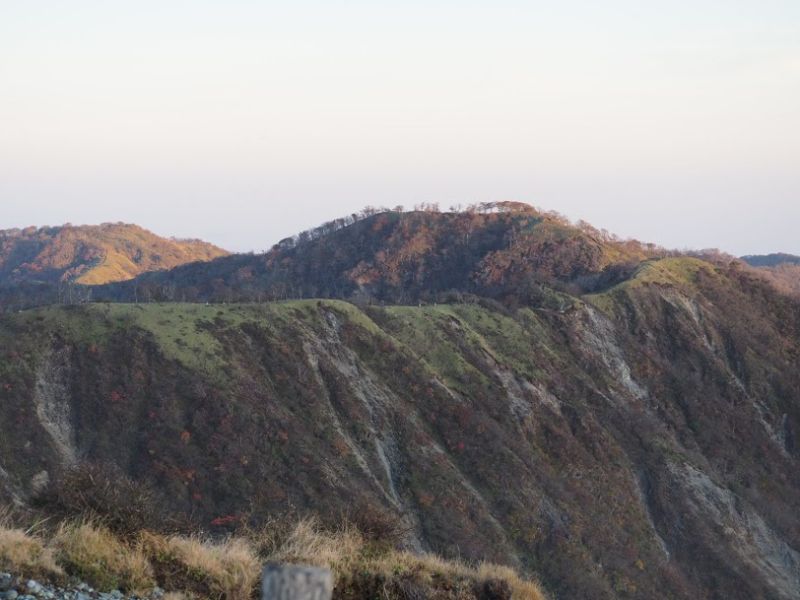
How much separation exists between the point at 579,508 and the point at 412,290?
306ft

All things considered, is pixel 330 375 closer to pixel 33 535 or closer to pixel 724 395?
pixel 724 395

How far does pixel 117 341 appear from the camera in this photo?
72.1m

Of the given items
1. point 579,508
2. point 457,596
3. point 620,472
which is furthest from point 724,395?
point 457,596

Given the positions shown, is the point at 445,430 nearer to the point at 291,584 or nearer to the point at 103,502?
the point at 103,502

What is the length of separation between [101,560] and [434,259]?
520 ft

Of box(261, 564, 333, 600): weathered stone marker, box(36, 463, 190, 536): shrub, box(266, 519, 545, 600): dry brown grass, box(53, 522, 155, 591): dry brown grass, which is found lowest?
box(266, 519, 545, 600): dry brown grass

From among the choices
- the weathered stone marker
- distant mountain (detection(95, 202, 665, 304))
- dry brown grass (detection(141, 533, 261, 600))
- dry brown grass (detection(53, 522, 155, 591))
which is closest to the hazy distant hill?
distant mountain (detection(95, 202, 665, 304))

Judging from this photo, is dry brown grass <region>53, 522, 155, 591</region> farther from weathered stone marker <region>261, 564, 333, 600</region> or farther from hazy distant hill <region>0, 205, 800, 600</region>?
hazy distant hill <region>0, 205, 800, 600</region>

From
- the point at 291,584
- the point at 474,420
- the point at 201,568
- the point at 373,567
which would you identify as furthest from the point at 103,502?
the point at 474,420

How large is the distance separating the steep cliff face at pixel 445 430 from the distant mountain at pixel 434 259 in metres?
34.6

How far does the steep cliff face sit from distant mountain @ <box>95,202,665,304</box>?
114 feet

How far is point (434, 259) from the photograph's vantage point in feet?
559

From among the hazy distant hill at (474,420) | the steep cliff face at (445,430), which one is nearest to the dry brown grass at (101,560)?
the hazy distant hill at (474,420)

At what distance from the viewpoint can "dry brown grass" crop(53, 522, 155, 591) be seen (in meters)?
12.5
